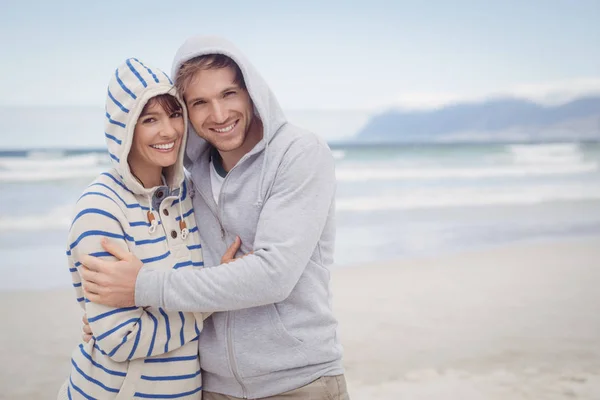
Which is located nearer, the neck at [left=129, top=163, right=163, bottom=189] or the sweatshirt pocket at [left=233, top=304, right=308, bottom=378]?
the sweatshirt pocket at [left=233, top=304, right=308, bottom=378]

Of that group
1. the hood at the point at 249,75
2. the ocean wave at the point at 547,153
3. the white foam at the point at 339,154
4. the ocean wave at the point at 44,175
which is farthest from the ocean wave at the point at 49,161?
the hood at the point at 249,75

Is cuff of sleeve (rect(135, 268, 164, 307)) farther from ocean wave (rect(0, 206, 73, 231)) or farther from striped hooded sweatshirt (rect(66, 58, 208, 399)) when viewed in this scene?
ocean wave (rect(0, 206, 73, 231))

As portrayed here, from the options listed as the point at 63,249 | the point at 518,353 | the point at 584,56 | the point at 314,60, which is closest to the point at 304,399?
the point at 518,353

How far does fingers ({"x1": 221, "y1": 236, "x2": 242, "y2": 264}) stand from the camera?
1.99 meters

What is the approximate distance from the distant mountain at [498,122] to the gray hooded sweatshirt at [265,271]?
23580mm

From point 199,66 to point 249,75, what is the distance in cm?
17

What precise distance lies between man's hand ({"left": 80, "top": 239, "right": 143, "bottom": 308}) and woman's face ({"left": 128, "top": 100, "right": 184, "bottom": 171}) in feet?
1.14

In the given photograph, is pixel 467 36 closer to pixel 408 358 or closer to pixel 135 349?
pixel 408 358

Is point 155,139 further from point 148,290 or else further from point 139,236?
point 148,290

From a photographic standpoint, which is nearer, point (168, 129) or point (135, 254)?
point (135, 254)

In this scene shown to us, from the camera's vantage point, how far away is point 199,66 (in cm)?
204

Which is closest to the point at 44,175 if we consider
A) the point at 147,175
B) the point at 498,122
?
the point at 147,175

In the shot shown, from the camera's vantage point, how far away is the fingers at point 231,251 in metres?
1.99

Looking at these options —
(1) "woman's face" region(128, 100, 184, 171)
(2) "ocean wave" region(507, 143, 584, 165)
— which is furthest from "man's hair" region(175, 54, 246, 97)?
(2) "ocean wave" region(507, 143, 584, 165)
